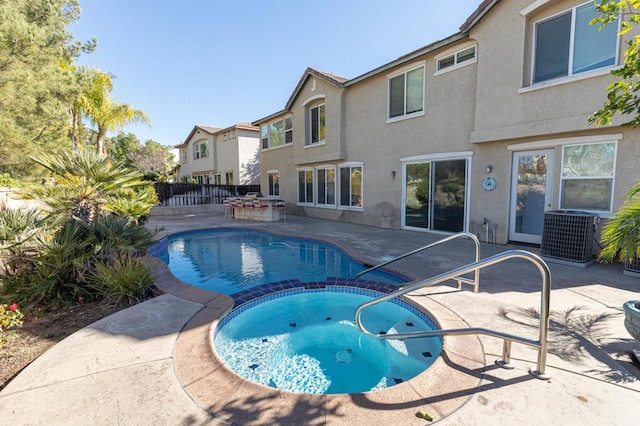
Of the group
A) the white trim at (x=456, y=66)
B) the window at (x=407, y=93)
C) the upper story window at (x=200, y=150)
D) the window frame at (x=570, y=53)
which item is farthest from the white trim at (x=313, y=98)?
the upper story window at (x=200, y=150)

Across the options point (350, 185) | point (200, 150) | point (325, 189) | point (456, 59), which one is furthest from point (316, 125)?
point (200, 150)

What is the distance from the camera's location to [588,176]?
7160mm

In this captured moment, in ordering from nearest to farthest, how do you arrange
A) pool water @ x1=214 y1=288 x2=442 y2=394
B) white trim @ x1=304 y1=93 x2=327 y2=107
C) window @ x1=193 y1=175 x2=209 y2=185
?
pool water @ x1=214 y1=288 x2=442 y2=394 → white trim @ x1=304 y1=93 x2=327 y2=107 → window @ x1=193 y1=175 x2=209 y2=185

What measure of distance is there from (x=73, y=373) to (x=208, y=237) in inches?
379

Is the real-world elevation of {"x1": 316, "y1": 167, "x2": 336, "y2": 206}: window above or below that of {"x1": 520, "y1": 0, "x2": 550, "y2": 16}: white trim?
below

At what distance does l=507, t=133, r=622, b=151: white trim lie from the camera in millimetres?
6705

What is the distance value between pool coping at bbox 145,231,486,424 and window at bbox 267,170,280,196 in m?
16.2

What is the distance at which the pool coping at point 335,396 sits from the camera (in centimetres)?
239

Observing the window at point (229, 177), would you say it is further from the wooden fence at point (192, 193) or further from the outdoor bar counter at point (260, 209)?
the outdoor bar counter at point (260, 209)

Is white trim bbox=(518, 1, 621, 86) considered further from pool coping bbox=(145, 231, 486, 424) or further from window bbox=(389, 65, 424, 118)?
pool coping bbox=(145, 231, 486, 424)

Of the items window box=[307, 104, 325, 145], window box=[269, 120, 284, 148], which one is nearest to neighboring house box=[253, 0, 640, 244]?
window box=[307, 104, 325, 145]

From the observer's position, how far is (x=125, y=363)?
3.08 meters

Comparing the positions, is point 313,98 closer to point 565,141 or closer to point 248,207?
point 248,207

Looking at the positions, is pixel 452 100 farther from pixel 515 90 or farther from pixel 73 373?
pixel 73 373
